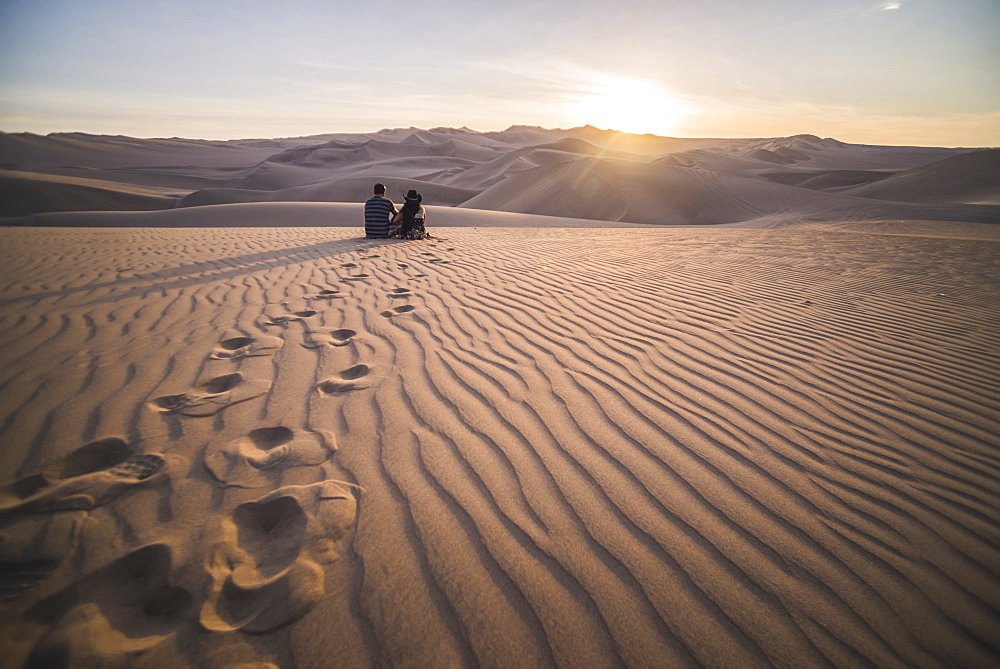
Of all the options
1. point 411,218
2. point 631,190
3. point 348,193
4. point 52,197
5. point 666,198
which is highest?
point 348,193

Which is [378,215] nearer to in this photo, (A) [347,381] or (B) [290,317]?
(B) [290,317]

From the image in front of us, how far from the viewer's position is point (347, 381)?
2.46m

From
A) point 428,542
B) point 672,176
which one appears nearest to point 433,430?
point 428,542

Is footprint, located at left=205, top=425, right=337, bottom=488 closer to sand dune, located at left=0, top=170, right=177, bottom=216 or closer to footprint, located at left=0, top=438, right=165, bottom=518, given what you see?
footprint, located at left=0, top=438, right=165, bottom=518

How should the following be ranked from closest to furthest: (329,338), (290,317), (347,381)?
1. (347,381)
2. (329,338)
3. (290,317)

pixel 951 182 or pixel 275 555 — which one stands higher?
pixel 951 182

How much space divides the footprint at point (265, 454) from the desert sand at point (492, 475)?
0.5 inches

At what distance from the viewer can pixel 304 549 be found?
1.41 metres

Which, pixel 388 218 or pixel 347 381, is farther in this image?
pixel 388 218

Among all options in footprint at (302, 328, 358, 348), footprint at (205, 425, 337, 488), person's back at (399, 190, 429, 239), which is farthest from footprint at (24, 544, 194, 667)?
person's back at (399, 190, 429, 239)

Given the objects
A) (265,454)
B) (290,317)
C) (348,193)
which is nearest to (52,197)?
(348,193)

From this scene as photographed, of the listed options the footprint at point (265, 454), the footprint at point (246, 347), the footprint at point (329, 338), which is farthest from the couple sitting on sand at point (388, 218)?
the footprint at point (265, 454)

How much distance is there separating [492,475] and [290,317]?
252 centimetres

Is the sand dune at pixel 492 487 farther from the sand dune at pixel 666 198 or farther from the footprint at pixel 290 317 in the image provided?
the sand dune at pixel 666 198
